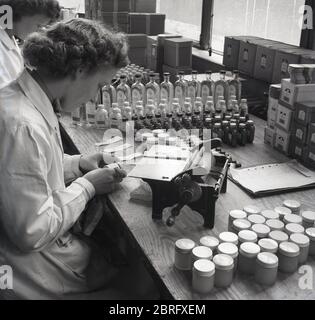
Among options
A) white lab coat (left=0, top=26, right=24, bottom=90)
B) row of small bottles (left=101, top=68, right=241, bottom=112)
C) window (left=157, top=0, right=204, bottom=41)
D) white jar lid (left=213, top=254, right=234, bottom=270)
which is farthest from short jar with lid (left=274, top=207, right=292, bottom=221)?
window (left=157, top=0, right=204, bottom=41)

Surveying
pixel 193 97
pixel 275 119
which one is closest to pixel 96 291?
pixel 275 119

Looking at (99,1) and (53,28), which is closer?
(53,28)

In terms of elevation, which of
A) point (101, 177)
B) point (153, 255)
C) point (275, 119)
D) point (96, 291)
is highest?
point (275, 119)

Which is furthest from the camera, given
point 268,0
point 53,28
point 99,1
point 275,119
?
point 99,1

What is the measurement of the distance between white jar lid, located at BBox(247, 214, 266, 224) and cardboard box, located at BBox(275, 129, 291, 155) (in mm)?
786

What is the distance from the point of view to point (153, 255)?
1.25 meters

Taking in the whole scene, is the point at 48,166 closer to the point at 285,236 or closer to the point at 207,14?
the point at 285,236

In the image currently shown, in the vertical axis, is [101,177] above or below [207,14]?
below

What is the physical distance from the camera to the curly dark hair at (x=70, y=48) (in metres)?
1.26

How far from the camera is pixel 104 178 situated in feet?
5.17

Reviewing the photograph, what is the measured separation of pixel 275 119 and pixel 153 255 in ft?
3.88

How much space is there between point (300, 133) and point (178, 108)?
0.74 m

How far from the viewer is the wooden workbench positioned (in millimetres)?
1100

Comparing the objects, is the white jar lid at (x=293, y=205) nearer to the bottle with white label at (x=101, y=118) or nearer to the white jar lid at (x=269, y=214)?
the white jar lid at (x=269, y=214)
